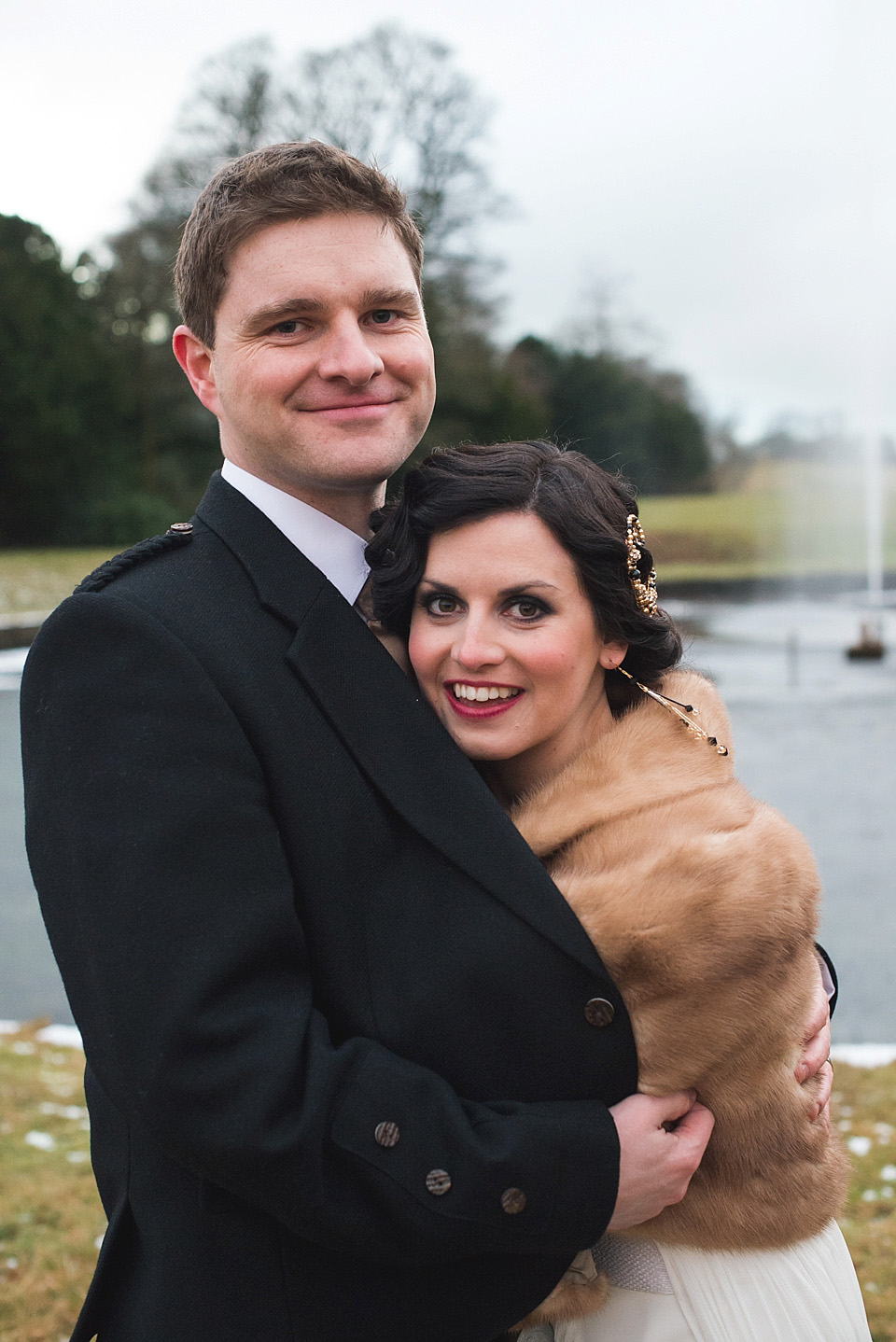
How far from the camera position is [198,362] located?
2.32 metres

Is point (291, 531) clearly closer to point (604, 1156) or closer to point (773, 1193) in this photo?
point (604, 1156)

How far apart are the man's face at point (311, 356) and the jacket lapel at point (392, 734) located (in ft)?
0.52

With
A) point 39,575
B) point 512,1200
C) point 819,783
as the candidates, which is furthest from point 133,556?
point 39,575

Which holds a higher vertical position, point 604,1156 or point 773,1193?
point 604,1156

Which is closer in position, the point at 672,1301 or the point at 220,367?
the point at 672,1301

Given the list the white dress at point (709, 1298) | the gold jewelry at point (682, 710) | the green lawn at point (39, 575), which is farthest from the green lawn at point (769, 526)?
the white dress at point (709, 1298)

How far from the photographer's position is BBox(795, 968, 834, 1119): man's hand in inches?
82.3

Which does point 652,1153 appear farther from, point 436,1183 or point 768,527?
point 768,527

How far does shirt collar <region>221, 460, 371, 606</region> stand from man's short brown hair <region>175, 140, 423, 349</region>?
0.31 meters

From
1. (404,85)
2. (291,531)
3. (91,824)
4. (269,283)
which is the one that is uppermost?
(404,85)

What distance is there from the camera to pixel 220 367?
2.22m

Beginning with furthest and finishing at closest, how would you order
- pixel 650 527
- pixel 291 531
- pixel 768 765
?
pixel 650 527 < pixel 768 765 < pixel 291 531

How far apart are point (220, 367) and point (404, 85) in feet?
93.0

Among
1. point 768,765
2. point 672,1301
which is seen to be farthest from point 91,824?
point 768,765
